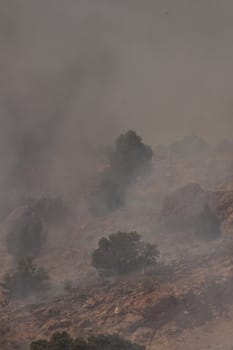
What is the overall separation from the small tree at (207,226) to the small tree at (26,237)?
11.6 meters

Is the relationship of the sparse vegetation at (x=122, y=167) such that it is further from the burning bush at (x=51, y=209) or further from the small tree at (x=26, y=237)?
the small tree at (x=26, y=237)

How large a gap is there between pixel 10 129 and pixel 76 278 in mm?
41591

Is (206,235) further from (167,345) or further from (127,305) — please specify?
(167,345)

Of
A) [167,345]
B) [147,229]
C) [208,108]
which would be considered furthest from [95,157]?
[208,108]

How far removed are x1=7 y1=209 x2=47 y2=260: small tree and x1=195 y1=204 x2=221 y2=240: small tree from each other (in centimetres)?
1157

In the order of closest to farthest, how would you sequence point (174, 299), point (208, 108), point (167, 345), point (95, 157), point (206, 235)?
1. point (167, 345)
2. point (174, 299)
3. point (206, 235)
4. point (95, 157)
5. point (208, 108)

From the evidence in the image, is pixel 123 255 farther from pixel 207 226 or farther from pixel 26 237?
pixel 26 237

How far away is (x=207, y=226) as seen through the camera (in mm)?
25781

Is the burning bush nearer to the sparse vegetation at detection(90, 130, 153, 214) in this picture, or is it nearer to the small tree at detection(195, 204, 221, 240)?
the sparse vegetation at detection(90, 130, 153, 214)

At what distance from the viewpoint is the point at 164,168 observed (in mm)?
41188

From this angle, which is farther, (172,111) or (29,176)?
(172,111)

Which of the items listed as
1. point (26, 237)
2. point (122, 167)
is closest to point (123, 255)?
point (26, 237)

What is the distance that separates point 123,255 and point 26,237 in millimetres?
9946

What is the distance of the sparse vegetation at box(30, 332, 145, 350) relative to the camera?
1291cm
